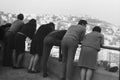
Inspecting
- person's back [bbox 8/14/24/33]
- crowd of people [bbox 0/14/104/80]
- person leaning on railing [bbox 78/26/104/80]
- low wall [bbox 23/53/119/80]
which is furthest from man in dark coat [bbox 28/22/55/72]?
person leaning on railing [bbox 78/26/104/80]

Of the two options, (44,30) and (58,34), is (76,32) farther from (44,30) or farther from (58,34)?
(44,30)

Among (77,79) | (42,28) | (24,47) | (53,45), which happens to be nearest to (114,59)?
(77,79)

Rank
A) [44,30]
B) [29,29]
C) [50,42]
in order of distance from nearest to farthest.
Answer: [50,42] → [44,30] → [29,29]

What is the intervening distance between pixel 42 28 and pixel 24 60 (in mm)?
1339

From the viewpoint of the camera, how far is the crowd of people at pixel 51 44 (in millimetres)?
5371

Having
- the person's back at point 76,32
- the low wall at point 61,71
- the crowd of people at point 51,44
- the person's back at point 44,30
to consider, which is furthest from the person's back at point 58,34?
the low wall at point 61,71

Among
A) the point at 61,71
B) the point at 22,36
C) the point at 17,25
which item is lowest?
the point at 61,71

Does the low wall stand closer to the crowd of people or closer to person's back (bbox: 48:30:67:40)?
the crowd of people

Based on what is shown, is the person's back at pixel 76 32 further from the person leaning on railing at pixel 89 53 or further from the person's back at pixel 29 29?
the person's back at pixel 29 29

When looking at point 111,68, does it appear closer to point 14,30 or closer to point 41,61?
point 41,61

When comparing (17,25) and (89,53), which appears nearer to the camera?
(89,53)

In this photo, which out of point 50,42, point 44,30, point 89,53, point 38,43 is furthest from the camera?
point 38,43

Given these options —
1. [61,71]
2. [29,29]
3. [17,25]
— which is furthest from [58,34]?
[17,25]

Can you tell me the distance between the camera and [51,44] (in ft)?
20.1
